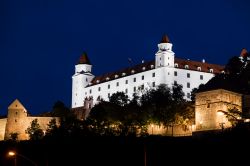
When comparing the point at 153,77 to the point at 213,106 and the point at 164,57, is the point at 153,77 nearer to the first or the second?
the point at 164,57

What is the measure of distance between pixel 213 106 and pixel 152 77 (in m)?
45.8

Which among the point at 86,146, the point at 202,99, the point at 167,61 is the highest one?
the point at 167,61

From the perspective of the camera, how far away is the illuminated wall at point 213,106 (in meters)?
75.9

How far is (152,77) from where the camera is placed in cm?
12169

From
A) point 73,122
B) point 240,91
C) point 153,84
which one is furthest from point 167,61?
point 240,91

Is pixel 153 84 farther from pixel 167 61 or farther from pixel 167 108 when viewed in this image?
pixel 167 108

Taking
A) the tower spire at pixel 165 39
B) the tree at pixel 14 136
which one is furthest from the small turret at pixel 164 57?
the tree at pixel 14 136

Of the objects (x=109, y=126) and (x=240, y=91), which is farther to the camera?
(x=109, y=126)

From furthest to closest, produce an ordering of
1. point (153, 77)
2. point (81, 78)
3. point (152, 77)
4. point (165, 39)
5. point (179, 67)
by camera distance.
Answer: point (81, 78), point (165, 39), point (179, 67), point (152, 77), point (153, 77)

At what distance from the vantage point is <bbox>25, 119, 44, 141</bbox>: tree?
95325mm

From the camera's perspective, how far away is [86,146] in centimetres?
8375

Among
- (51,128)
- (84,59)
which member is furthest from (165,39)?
(51,128)

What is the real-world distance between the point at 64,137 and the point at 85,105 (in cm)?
3501

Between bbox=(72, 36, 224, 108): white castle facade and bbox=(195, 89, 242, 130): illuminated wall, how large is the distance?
38.3 meters
